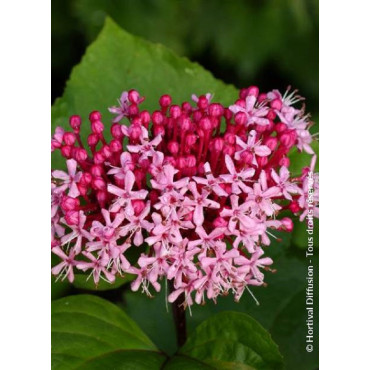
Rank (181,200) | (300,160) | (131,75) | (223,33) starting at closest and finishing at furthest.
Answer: (181,200) < (300,160) < (131,75) < (223,33)

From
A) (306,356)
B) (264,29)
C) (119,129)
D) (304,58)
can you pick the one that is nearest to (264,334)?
(306,356)

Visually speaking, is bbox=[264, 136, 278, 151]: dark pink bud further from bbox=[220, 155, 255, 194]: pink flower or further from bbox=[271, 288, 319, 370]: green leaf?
bbox=[271, 288, 319, 370]: green leaf

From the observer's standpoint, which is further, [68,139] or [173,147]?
[68,139]

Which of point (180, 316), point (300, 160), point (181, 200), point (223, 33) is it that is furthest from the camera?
point (223, 33)

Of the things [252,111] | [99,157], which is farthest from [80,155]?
[252,111]

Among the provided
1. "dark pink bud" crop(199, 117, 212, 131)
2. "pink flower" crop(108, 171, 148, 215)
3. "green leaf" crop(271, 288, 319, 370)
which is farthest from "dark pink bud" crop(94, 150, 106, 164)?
"green leaf" crop(271, 288, 319, 370)

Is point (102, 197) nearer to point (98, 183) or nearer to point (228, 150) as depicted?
point (98, 183)

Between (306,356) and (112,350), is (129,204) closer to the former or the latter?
(112,350)

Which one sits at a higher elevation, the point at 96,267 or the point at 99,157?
the point at 99,157
